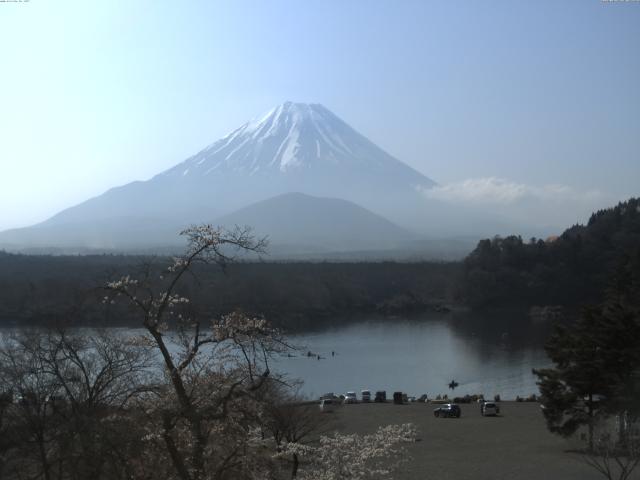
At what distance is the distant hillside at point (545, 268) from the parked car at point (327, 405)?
1891cm

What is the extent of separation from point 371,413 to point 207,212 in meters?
62.5

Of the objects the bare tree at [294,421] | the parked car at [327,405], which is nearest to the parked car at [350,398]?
the parked car at [327,405]

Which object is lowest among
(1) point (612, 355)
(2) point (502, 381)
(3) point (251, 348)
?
(2) point (502, 381)

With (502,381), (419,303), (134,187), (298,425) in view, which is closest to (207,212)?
(134,187)

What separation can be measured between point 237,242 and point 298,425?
236 inches

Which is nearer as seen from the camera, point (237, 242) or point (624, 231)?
point (237, 242)

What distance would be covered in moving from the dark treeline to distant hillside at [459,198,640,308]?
5.44 feet

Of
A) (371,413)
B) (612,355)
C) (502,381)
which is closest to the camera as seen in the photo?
(612,355)

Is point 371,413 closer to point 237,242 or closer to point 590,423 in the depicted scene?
point 590,423

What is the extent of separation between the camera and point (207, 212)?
72.7 metres

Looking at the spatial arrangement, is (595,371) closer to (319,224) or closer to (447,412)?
(447,412)

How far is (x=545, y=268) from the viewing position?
30875 millimetres

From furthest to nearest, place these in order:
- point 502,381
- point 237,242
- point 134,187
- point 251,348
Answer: point 134,187
point 502,381
point 251,348
point 237,242

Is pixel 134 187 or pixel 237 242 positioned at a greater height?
pixel 134 187
